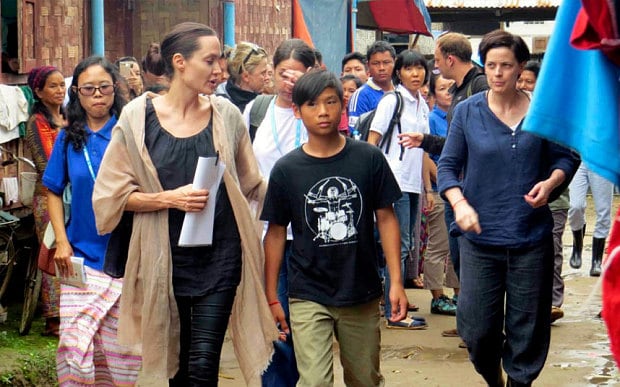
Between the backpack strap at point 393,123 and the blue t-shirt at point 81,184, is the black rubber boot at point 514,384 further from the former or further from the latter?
the backpack strap at point 393,123

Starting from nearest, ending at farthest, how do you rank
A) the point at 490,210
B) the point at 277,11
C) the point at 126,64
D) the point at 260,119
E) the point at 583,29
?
the point at 583,29 < the point at 490,210 < the point at 260,119 < the point at 126,64 < the point at 277,11

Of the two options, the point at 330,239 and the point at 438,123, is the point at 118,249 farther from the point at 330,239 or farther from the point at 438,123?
the point at 438,123

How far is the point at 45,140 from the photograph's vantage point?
791 centimetres

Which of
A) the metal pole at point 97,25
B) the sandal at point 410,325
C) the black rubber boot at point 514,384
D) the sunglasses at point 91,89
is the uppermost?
the metal pole at point 97,25

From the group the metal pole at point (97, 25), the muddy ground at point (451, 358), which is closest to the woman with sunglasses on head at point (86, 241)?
the muddy ground at point (451, 358)

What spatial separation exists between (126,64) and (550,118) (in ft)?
22.1

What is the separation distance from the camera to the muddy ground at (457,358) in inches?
284

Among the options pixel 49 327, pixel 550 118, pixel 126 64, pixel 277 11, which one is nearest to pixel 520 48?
pixel 550 118

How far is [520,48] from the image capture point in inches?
227

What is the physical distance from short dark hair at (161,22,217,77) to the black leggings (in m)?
1.08

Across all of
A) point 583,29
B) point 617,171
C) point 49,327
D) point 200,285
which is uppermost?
point 583,29

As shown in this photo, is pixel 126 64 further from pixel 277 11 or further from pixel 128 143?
pixel 277 11

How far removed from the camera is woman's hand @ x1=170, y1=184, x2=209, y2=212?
16.8 feet

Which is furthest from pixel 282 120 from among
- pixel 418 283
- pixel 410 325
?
pixel 418 283
